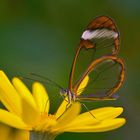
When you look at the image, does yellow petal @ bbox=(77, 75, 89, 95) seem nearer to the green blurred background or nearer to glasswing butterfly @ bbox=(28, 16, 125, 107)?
glasswing butterfly @ bbox=(28, 16, 125, 107)

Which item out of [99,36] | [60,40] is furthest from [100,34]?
[60,40]

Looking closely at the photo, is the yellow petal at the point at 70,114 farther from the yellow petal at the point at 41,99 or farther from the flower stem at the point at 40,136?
the yellow petal at the point at 41,99

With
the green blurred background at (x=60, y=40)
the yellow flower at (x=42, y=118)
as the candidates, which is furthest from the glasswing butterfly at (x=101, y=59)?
the green blurred background at (x=60, y=40)

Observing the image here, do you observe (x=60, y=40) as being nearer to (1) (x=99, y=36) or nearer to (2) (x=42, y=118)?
(1) (x=99, y=36)

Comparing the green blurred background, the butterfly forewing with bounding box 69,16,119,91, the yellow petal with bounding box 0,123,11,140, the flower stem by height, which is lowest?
the green blurred background

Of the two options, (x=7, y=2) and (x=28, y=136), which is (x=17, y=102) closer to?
(x=28, y=136)

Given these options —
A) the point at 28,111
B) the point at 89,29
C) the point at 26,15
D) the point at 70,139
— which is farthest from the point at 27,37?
the point at 28,111

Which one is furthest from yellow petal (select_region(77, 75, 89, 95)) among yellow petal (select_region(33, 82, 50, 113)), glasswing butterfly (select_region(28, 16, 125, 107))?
yellow petal (select_region(33, 82, 50, 113))
